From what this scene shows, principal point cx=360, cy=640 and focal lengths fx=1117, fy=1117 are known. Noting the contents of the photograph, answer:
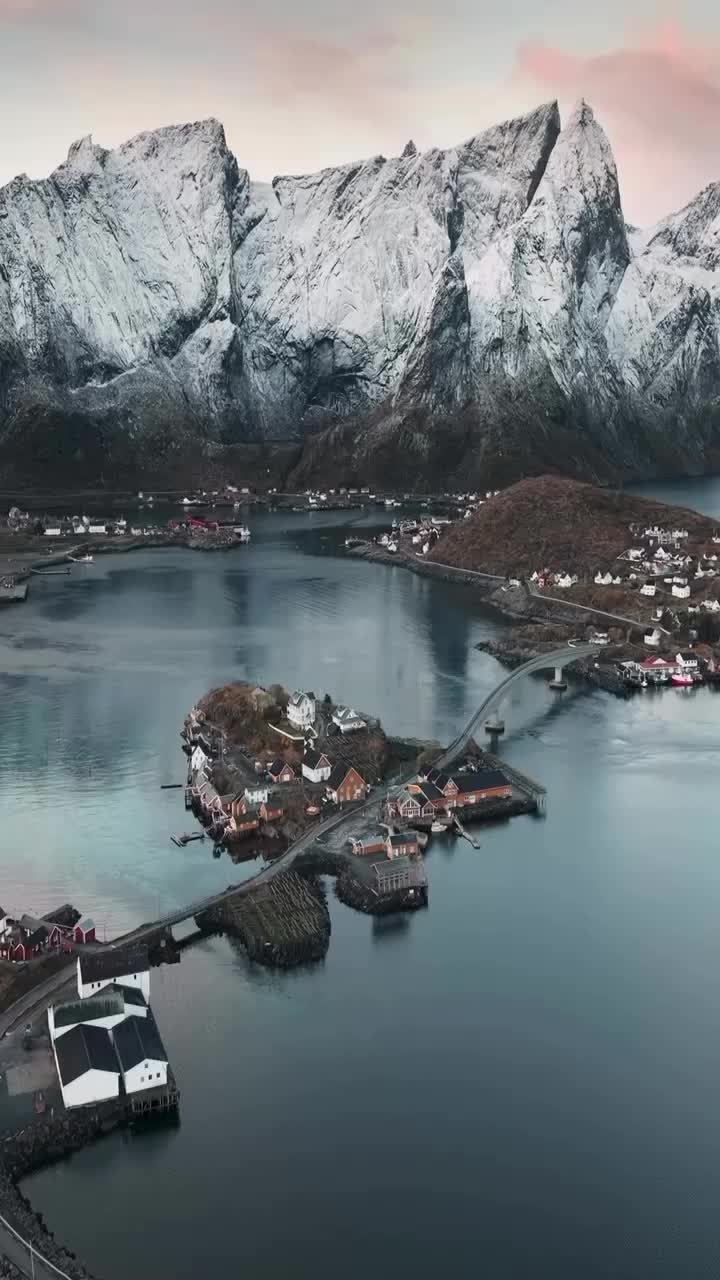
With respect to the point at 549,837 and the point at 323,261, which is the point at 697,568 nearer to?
the point at 549,837

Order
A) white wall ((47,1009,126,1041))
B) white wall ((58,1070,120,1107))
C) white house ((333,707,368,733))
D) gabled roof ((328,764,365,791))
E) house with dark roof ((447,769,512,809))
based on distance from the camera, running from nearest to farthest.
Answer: white wall ((58,1070,120,1107))
white wall ((47,1009,126,1041))
gabled roof ((328,764,365,791))
house with dark roof ((447,769,512,809))
white house ((333,707,368,733))

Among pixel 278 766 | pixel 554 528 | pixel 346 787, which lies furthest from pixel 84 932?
A: pixel 554 528

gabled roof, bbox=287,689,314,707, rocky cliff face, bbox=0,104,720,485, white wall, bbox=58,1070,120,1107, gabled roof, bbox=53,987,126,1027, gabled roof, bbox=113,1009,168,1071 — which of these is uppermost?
rocky cliff face, bbox=0,104,720,485

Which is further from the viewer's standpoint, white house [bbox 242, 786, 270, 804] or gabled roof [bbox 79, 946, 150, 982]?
white house [bbox 242, 786, 270, 804]

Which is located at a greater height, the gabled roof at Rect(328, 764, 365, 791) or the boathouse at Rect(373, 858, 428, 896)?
the gabled roof at Rect(328, 764, 365, 791)

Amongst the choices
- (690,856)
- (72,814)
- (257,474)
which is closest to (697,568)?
(690,856)

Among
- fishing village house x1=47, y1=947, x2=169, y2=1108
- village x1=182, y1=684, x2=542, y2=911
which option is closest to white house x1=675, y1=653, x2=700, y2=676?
village x1=182, y1=684, x2=542, y2=911

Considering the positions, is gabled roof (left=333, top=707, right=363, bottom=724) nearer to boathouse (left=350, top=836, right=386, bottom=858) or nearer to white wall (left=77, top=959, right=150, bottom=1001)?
boathouse (left=350, top=836, right=386, bottom=858)
